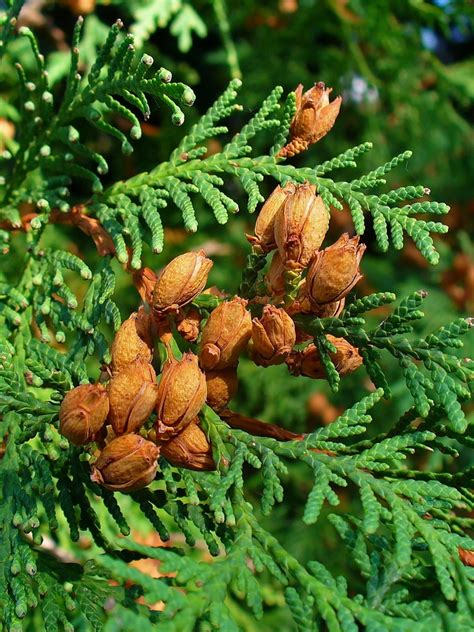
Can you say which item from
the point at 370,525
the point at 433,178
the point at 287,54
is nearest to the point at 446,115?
the point at 433,178

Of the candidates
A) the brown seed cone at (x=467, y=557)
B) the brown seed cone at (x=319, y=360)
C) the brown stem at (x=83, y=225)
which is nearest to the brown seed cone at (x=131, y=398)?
the brown seed cone at (x=319, y=360)

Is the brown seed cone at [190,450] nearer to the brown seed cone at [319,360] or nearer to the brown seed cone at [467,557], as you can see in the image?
the brown seed cone at [319,360]

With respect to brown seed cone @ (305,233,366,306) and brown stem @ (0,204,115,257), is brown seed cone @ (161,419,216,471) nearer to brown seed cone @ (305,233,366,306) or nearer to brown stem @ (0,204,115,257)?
brown seed cone @ (305,233,366,306)

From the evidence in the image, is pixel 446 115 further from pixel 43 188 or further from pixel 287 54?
pixel 43 188

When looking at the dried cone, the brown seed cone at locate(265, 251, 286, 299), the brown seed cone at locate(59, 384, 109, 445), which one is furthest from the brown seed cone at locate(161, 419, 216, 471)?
the dried cone

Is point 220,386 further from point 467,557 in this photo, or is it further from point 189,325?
point 467,557

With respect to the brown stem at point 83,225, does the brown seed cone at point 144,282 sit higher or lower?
higher
